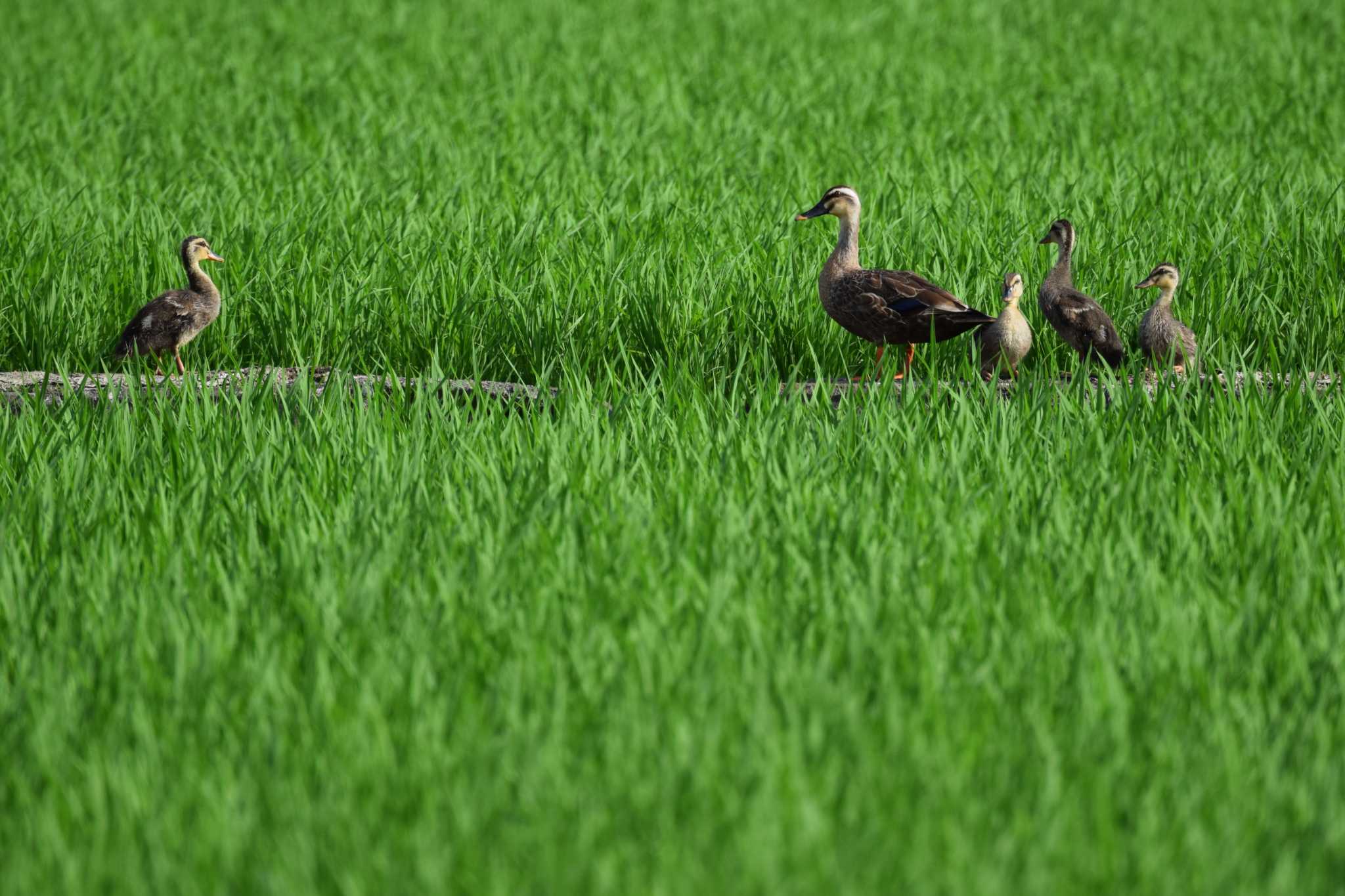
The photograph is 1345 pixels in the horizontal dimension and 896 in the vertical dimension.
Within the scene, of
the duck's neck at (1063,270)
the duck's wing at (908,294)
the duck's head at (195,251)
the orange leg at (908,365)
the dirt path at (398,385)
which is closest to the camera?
the dirt path at (398,385)

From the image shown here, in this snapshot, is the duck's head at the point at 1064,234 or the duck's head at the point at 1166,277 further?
the duck's head at the point at 1064,234

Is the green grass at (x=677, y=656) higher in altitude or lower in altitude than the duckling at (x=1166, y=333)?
lower

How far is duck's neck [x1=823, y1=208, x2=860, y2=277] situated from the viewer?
538cm

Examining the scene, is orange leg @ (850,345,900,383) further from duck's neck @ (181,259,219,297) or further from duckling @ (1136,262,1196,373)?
duck's neck @ (181,259,219,297)

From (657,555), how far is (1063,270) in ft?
8.92

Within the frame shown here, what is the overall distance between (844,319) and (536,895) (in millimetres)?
3358

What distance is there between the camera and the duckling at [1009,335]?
5.13 metres

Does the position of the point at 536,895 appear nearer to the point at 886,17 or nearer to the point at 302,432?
the point at 302,432

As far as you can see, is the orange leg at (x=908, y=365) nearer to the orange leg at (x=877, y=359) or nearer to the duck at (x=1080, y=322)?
the orange leg at (x=877, y=359)

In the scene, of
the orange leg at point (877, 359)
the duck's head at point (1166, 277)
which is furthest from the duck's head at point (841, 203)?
the duck's head at point (1166, 277)

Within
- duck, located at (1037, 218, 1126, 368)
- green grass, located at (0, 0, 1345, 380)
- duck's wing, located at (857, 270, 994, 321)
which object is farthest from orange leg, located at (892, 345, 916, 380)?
duck, located at (1037, 218, 1126, 368)

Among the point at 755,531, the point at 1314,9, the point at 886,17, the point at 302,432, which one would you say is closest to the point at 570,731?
the point at 755,531

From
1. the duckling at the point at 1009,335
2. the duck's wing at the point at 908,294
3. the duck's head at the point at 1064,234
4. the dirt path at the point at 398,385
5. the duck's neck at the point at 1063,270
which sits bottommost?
the dirt path at the point at 398,385

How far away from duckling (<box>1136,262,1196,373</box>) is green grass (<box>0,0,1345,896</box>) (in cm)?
43
